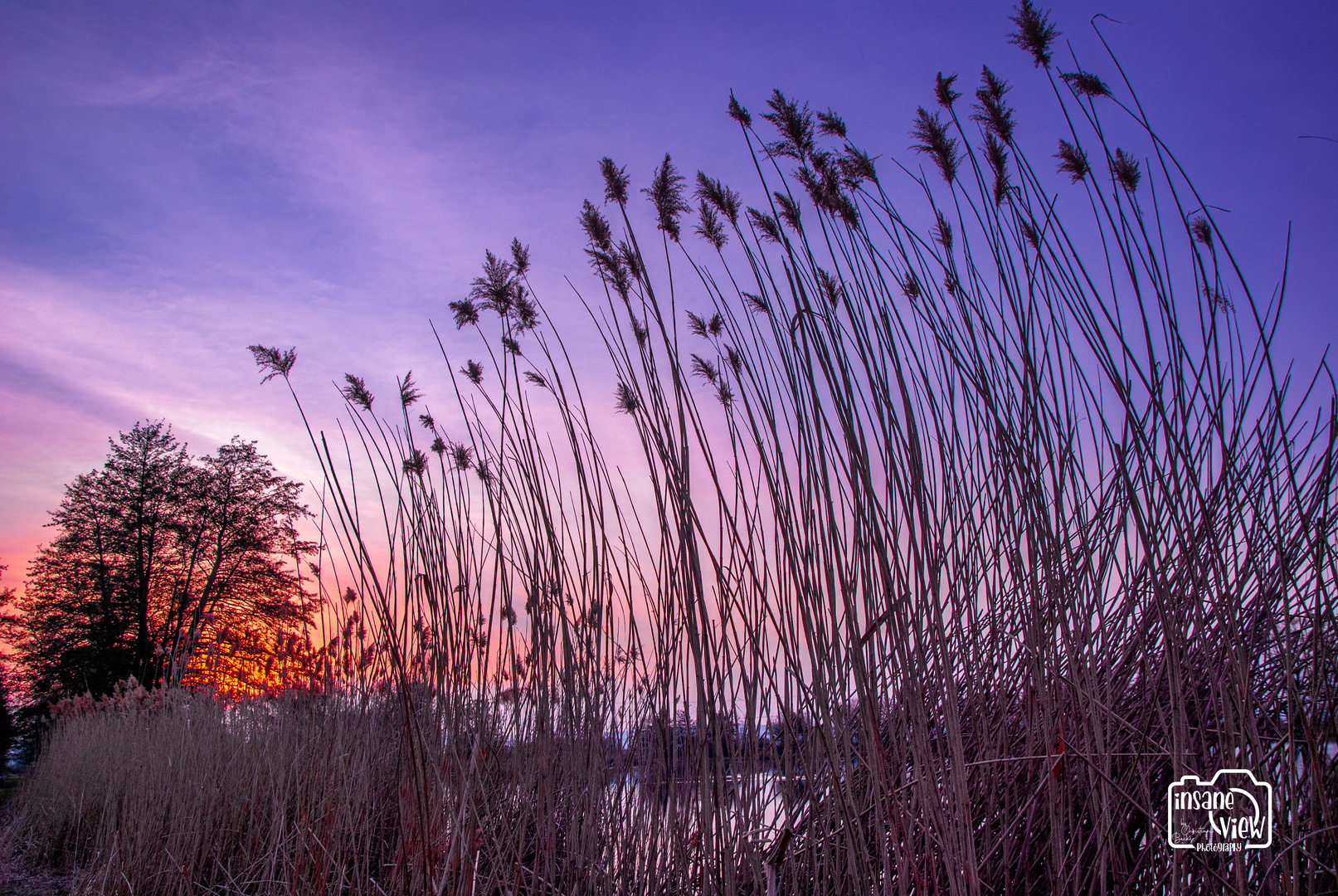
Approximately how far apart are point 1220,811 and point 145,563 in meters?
18.4

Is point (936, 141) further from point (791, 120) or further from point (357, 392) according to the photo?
point (357, 392)

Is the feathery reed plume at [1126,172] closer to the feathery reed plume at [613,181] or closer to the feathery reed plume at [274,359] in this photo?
the feathery reed plume at [613,181]

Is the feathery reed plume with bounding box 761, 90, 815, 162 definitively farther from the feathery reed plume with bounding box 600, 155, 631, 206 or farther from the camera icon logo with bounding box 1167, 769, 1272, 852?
the camera icon logo with bounding box 1167, 769, 1272, 852

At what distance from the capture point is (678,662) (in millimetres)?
1378

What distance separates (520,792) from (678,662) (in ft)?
1.88

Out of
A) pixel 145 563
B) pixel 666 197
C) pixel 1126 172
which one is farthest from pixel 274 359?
pixel 145 563

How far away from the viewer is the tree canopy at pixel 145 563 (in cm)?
1384

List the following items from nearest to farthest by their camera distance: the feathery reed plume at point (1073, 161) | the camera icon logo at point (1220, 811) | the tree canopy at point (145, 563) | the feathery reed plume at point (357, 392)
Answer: the camera icon logo at point (1220, 811) → the feathery reed plume at point (1073, 161) → the feathery reed plume at point (357, 392) → the tree canopy at point (145, 563)

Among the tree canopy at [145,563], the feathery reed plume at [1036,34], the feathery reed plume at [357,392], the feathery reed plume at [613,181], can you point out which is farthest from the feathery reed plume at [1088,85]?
the tree canopy at [145,563]

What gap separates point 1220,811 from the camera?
0.86m

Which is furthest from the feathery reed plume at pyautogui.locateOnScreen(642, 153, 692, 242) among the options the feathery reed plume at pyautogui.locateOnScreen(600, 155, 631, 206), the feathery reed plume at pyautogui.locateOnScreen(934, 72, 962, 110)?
the feathery reed plume at pyautogui.locateOnScreen(934, 72, 962, 110)

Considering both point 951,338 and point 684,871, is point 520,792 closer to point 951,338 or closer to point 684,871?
point 684,871

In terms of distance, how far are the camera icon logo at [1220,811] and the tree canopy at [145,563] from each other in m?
14.7

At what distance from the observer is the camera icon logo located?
0.82 m
